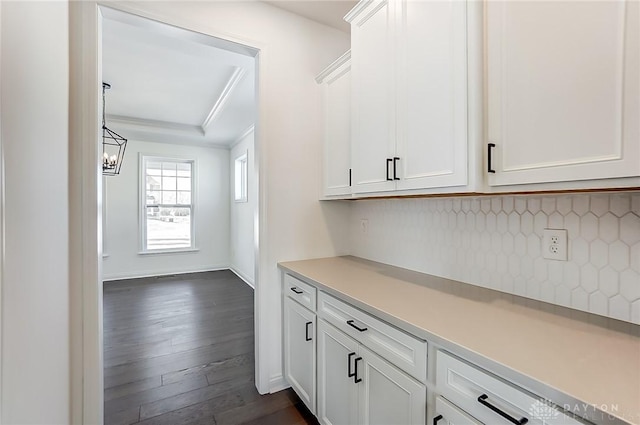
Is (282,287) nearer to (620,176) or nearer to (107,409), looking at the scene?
(107,409)

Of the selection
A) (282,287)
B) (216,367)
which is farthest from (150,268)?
(282,287)

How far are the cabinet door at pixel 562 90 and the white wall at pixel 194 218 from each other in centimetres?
551

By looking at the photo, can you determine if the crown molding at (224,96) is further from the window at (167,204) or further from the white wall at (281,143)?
the window at (167,204)

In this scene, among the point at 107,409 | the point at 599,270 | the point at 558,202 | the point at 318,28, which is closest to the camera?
the point at 599,270

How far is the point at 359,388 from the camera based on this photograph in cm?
127

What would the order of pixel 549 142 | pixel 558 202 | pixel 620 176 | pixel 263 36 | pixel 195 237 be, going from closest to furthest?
pixel 620 176, pixel 549 142, pixel 558 202, pixel 263 36, pixel 195 237

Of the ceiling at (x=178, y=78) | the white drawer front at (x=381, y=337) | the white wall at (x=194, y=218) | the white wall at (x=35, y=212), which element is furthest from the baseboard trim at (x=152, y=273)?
the white drawer front at (x=381, y=337)

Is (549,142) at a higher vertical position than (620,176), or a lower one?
higher

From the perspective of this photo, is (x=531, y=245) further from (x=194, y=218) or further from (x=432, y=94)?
(x=194, y=218)

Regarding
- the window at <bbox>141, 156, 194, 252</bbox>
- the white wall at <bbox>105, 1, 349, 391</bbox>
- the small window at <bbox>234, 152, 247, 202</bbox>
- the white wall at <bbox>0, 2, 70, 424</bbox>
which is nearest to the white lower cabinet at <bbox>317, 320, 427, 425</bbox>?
the white wall at <bbox>105, 1, 349, 391</bbox>

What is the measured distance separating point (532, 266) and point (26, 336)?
6.28 ft

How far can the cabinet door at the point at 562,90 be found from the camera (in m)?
0.77

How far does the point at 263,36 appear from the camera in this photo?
2.02 meters

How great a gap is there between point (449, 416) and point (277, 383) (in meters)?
1.47
